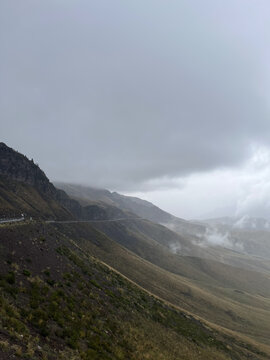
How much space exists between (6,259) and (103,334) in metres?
10.8

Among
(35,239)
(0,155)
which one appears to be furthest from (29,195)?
(35,239)

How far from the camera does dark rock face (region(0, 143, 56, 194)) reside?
148 metres

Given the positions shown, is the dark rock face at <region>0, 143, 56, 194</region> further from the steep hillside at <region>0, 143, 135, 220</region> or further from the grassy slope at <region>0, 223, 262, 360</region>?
the grassy slope at <region>0, 223, 262, 360</region>

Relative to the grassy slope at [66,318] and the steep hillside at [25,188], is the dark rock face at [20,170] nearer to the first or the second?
the steep hillside at [25,188]

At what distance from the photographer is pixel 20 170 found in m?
154

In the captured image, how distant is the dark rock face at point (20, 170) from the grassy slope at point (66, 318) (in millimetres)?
131705

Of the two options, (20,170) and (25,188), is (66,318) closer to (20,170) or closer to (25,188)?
(25,188)

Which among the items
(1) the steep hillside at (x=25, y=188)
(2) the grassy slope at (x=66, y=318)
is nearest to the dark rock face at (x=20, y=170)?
(1) the steep hillside at (x=25, y=188)

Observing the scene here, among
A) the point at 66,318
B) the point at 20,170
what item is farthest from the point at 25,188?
the point at 66,318

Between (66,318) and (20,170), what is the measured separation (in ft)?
504

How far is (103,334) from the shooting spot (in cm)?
1922

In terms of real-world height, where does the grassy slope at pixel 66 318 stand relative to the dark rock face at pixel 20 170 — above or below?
below

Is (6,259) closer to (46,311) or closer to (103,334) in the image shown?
(46,311)

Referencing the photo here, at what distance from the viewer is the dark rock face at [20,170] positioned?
148m
